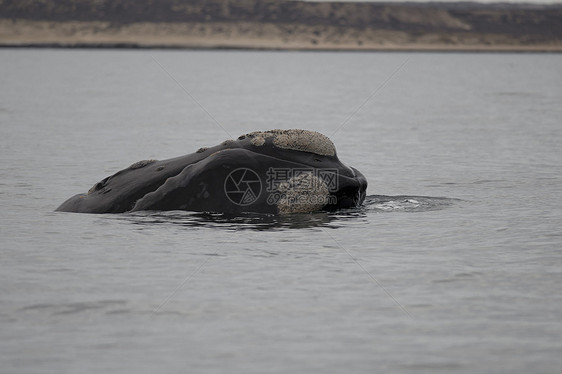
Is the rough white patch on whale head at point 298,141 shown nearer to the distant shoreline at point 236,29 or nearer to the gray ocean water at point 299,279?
the gray ocean water at point 299,279

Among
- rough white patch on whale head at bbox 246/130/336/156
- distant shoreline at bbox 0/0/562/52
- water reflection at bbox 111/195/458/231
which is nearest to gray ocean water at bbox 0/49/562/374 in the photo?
water reflection at bbox 111/195/458/231

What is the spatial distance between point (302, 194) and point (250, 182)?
2.41 ft

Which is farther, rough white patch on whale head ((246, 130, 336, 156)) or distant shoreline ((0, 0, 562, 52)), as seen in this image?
distant shoreline ((0, 0, 562, 52))

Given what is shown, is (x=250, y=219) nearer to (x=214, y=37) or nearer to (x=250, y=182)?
(x=250, y=182)

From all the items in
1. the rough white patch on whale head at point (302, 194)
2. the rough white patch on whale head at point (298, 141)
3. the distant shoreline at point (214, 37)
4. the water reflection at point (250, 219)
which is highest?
the rough white patch on whale head at point (298, 141)

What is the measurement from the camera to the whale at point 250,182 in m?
13.7

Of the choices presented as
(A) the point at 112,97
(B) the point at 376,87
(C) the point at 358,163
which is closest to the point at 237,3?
(B) the point at 376,87

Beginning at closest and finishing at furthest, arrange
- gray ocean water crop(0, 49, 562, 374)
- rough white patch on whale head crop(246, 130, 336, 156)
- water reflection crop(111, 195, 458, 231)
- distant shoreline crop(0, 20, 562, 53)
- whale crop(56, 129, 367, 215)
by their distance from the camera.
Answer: gray ocean water crop(0, 49, 562, 374), water reflection crop(111, 195, 458, 231), whale crop(56, 129, 367, 215), rough white patch on whale head crop(246, 130, 336, 156), distant shoreline crop(0, 20, 562, 53)

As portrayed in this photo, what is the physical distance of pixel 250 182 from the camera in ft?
44.9

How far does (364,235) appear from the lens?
12719 millimetres

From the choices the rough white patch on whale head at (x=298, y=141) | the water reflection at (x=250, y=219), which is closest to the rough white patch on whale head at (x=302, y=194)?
the water reflection at (x=250, y=219)

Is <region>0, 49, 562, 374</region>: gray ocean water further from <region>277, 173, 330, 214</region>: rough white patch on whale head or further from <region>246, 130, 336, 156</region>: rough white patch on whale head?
<region>246, 130, 336, 156</region>: rough white patch on whale head

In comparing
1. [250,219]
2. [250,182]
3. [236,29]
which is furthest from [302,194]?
[236,29]

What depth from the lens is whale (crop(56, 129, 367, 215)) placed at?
13711mm
